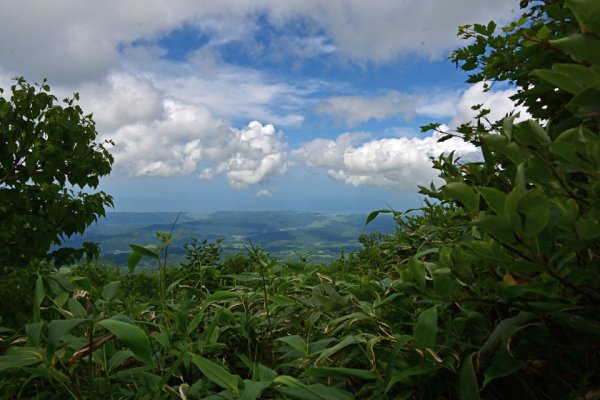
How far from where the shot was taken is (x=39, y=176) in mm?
2818

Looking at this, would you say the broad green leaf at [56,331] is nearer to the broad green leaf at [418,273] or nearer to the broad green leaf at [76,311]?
the broad green leaf at [76,311]

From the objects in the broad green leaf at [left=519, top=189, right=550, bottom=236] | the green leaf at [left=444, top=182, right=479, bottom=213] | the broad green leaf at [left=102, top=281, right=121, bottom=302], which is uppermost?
the green leaf at [left=444, top=182, right=479, bottom=213]

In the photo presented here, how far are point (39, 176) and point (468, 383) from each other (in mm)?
2724

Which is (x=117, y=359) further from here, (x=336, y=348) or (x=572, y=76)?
(x=572, y=76)

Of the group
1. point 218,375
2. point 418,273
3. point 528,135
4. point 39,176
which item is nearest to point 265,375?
point 218,375

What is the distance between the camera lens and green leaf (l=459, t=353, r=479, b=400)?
4.30 ft

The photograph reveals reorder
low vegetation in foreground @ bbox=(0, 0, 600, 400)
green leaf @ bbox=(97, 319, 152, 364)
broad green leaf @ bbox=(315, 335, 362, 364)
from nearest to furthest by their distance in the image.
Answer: low vegetation in foreground @ bbox=(0, 0, 600, 400), green leaf @ bbox=(97, 319, 152, 364), broad green leaf @ bbox=(315, 335, 362, 364)

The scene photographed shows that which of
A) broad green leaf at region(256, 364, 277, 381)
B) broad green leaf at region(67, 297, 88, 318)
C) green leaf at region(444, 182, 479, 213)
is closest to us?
green leaf at region(444, 182, 479, 213)

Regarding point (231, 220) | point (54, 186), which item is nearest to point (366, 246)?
point (54, 186)

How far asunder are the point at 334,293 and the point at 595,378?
112 cm

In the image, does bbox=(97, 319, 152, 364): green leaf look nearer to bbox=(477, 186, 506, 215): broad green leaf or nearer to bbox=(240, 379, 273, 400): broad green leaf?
bbox=(240, 379, 273, 400): broad green leaf

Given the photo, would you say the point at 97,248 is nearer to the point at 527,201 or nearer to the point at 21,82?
the point at 21,82

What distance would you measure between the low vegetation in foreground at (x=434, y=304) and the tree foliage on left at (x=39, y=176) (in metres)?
0.01

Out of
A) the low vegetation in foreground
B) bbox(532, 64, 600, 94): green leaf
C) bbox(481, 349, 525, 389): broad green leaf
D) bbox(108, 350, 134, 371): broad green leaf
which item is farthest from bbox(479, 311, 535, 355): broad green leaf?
bbox(108, 350, 134, 371): broad green leaf
